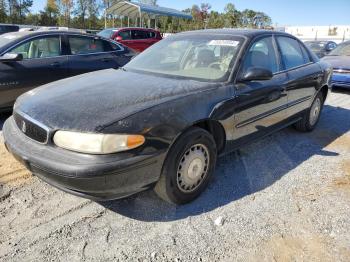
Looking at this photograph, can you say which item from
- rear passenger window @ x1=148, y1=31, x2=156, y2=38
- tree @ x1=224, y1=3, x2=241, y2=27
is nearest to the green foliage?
tree @ x1=224, y1=3, x2=241, y2=27

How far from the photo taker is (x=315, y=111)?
5.34 meters

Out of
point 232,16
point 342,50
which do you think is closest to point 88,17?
point 232,16

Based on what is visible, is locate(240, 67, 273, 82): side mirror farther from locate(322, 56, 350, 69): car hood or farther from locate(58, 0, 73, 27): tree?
locate(58, 0, 73, 27): tree

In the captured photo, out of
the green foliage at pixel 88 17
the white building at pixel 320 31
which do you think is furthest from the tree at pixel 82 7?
the white building at pixel 320 31

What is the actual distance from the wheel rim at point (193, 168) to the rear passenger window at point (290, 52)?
1.99 metres

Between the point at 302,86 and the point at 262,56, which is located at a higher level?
the point at 262,56

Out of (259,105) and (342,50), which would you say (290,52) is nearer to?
(259,105)

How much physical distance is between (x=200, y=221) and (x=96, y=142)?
3.74 feet

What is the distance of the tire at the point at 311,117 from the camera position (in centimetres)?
510

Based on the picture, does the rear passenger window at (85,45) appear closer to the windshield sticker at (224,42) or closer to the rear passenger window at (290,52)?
the windshield sticker at (224,42)

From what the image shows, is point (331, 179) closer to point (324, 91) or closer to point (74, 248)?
point (324, 91)

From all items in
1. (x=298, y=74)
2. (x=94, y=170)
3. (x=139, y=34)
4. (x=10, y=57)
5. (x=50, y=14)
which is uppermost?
(x=50, y=14)

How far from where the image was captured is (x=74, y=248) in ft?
8.05

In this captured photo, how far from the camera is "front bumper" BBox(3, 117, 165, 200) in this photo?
2.35 meters
